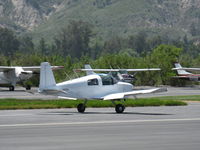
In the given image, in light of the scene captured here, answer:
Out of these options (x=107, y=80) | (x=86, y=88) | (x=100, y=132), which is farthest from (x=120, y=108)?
→ (x=100, y=132)

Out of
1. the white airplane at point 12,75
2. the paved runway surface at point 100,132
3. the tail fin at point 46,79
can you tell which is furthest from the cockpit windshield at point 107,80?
the white airplane at point 12,75

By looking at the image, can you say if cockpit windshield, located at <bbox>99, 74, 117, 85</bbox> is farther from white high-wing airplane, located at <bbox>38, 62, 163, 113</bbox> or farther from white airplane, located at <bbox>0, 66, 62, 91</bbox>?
white airplane, located at <bbox>0, 66, 62, 91</bbox>

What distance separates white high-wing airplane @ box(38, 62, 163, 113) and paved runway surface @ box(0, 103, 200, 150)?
142 cm

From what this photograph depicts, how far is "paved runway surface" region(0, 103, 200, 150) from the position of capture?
54.2 ft

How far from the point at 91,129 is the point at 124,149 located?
5005 mm

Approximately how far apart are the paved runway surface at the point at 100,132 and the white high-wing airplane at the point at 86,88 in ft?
4.67

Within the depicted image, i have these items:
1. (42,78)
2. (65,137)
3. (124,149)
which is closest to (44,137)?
(65,137)

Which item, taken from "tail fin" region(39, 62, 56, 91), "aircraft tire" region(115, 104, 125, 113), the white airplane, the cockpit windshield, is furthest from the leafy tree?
"tail fin" region(39, 62, 56, 91)

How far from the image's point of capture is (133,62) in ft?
313

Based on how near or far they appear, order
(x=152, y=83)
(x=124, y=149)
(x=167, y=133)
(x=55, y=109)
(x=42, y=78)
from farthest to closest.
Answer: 1. (x=152, y=83)
2. (x=55, y=109)
3. (x=42, y=78)
4. (x=167, y=133)
5. (x=124, y=149)

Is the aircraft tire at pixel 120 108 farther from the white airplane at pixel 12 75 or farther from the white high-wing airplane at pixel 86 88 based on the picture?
the white airplane at pixel 12 75

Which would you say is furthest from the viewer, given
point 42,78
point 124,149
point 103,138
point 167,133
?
point 42,78

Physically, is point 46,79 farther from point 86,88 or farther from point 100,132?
point 100,132

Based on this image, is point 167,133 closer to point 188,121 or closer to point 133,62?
point 188,121
